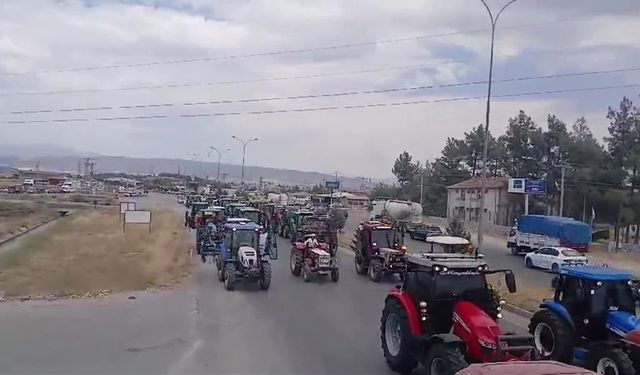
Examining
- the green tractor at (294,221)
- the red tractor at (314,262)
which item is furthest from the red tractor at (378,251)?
the green tractor at (294,221)

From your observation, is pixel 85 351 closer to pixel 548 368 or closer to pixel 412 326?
pixel 412 326

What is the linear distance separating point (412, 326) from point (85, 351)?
6247 millimetres

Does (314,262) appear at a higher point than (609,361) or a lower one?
lower

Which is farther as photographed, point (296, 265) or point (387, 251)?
point (296, 265)

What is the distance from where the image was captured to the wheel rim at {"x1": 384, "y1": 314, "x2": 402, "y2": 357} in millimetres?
12555

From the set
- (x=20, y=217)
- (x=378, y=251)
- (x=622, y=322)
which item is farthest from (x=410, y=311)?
(x=20, y=217)

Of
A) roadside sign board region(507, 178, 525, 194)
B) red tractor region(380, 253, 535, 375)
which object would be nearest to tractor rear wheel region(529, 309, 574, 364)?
red tractor region(380, 253, 535, 375)

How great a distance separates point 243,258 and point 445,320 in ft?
42.2

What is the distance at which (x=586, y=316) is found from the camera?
1237cm

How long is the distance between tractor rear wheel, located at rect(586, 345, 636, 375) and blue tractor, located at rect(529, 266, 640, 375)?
3 centimetres

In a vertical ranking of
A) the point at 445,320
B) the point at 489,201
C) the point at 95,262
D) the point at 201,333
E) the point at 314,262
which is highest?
the point at 489,201

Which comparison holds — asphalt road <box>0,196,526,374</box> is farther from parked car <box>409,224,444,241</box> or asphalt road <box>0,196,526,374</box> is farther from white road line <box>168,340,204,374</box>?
parked car <box>409,224,444,241</box>

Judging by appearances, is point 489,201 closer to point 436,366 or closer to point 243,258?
point 243,258

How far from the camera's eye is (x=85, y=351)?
540 inches
